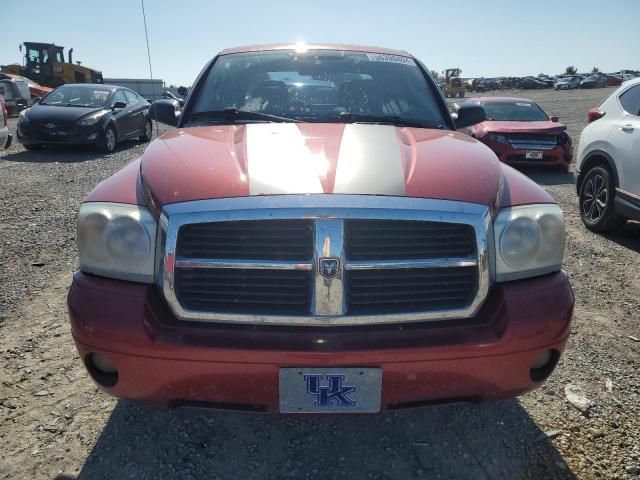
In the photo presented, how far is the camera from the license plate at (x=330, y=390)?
1705 millimetres

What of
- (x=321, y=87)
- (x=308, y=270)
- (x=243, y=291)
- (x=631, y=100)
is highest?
(x=321, y=87)

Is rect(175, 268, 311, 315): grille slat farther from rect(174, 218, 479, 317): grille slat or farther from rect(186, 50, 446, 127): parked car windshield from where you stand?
rect(186, 50, 446, 127): parked car windshield

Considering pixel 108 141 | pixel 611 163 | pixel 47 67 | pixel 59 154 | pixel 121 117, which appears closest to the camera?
pixel 611 163

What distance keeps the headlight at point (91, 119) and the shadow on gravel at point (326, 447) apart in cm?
937

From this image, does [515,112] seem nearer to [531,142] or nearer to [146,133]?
[531,142]

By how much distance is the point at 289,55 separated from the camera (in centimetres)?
330

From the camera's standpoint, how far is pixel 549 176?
9.25 m

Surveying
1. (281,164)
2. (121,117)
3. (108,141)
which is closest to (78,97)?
(121,117)

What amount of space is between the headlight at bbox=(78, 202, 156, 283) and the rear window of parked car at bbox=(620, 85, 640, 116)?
5.28m

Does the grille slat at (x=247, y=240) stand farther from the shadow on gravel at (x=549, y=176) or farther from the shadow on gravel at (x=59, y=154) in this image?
the shadow on gravel at (x=59, y=154)

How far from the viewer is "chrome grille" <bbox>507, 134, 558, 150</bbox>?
29.8ft

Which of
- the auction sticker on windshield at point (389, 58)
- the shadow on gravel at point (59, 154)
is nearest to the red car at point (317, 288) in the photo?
the auction sticker on windshield at point (389, 58)

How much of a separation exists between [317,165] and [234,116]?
112cm

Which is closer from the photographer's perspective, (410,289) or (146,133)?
(410,289)
